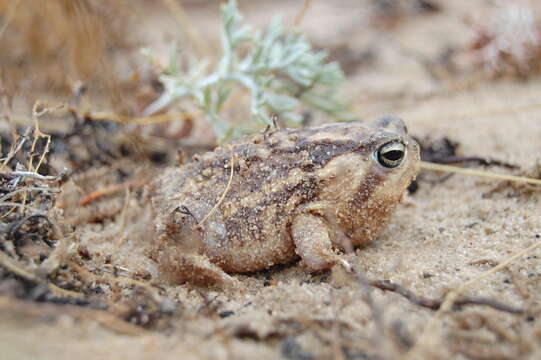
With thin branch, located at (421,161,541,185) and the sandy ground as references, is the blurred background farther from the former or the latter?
thin branch, located at (421,161,541,185)

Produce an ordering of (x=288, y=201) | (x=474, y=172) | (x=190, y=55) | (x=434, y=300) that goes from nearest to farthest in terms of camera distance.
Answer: (x=434, y=300) → (x=288, y=201) → (x=474, y=172) → (x=190, y=55)

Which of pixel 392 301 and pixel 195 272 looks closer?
pixel 392 301

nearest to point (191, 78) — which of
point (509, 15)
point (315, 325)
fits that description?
point (315, 325)

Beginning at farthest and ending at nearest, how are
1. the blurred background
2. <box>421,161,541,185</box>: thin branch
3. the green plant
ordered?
the blurred background < the green plant < <box>421,161,541,185</box>: thin branch

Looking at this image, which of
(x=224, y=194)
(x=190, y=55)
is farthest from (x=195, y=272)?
(x=190, y=55)

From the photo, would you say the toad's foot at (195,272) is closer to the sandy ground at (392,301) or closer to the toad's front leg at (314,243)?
the sandy ground at (392,301)

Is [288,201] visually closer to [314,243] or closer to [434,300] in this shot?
[314,243]

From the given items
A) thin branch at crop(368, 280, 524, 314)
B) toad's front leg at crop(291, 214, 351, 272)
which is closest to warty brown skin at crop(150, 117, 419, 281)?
toad's front leg at crop(291, 214, 351, 272)
